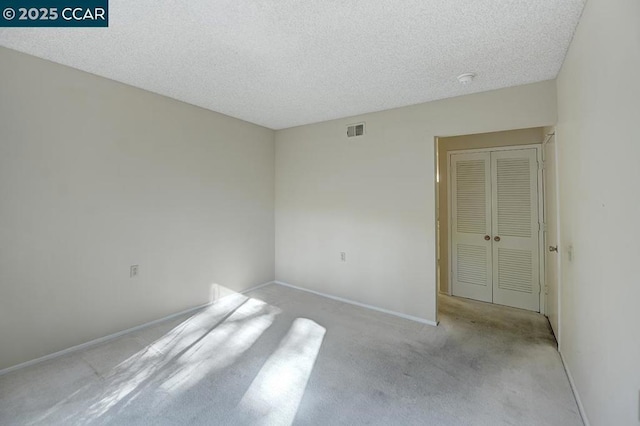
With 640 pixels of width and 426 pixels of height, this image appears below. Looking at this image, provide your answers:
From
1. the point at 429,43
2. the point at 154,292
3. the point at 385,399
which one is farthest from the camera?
the point at 154,292

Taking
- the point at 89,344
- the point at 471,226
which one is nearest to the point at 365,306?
the point at 471,226

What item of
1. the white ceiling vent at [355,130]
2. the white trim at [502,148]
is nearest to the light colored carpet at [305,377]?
the white trim at [502,148]

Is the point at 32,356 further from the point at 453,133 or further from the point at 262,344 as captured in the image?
the point at 453,133

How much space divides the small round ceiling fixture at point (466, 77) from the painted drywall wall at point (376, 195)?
0.41 metres

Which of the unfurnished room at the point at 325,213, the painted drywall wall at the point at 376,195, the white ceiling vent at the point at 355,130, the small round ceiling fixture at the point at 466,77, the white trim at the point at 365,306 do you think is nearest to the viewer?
the unfurnished room at the point at 325,213

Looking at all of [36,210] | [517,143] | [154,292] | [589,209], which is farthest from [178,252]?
[517,143]

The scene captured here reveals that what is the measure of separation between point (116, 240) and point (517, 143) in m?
4.80

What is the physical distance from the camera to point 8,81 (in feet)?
6.96

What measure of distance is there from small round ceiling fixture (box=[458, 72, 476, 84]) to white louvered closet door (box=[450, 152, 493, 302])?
1.50 metres

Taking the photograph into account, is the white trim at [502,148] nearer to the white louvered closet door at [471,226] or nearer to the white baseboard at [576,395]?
the white louvered closet door at [471,226]

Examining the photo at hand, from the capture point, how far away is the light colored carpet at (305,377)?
5.74ft

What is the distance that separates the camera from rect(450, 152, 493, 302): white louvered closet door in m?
3.73

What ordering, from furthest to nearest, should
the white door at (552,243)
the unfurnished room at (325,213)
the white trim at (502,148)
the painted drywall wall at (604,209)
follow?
the white trim at (502,148) → the white door at (552,243) → the unfurnished room at (325,213) → the painted drywall wall at (604,209)

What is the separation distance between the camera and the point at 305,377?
2.12m
